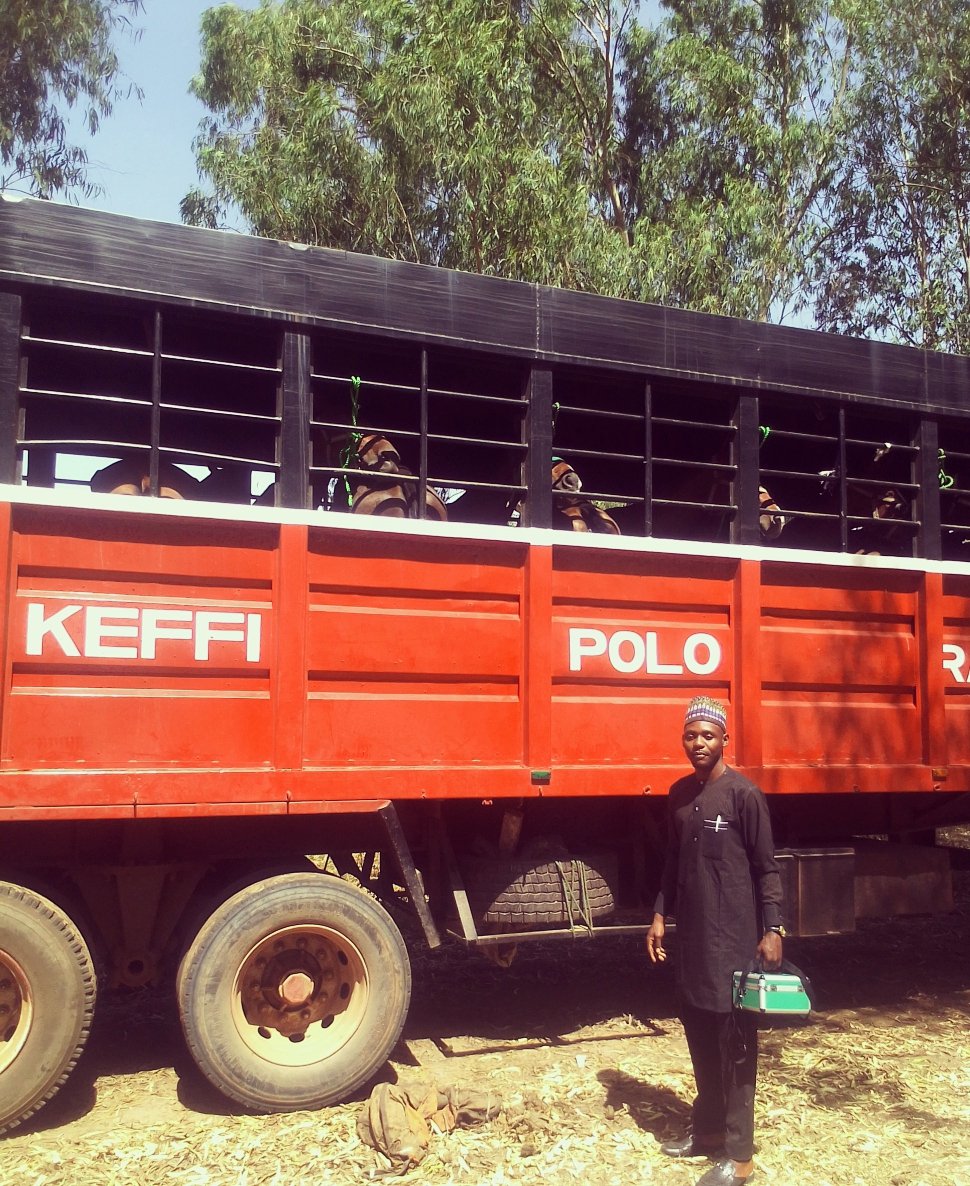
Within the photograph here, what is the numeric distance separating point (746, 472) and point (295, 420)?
2225 mm

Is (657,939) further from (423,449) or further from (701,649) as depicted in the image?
(423,449)

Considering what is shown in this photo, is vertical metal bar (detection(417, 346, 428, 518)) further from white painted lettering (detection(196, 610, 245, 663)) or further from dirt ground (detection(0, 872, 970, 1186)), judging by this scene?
dirt ground (detection(0, 872, 970, 1186))

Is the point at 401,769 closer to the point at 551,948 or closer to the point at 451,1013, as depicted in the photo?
the point at 451,1013

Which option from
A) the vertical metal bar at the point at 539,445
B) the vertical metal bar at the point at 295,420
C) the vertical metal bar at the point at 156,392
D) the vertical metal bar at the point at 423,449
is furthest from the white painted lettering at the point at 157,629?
the vertical metal bar at the point at 539,445

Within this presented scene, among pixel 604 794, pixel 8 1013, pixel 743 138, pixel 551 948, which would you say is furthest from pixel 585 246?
pixel 8 1013

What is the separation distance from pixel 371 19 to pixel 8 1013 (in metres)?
13.4

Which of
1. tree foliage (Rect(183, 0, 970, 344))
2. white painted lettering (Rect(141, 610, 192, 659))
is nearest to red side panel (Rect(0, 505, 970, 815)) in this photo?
white painted lettering (Rect(141, 610, 192, 659))

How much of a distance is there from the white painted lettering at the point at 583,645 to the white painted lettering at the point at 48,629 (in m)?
2.09

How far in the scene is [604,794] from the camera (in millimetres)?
4848

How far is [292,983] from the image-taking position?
4406 millimetres

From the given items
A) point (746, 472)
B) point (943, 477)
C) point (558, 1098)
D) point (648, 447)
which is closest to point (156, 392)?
point (648, 447)

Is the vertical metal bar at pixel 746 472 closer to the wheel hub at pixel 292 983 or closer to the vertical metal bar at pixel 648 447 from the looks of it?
the vertical metal bar at pixel 648 447

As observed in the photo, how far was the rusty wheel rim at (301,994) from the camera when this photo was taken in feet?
14.3

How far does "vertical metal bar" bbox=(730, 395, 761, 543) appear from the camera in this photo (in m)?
5.29
